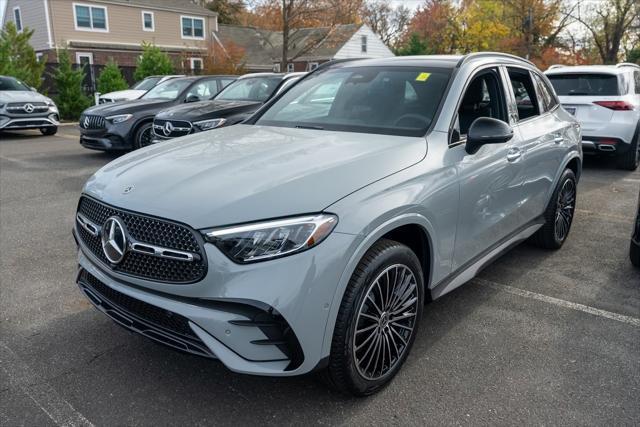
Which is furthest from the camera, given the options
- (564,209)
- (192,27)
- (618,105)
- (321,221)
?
(192,27)

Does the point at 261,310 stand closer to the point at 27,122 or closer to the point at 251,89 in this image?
the point at 251,89

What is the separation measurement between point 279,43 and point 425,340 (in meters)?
41.7

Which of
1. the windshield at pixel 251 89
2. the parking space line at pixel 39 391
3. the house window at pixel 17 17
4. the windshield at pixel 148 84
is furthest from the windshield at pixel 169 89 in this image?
the house window at pixel 17 17

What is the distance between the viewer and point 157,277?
2.54 metres

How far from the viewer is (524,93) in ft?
15.6

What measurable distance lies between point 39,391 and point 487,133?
117 inches

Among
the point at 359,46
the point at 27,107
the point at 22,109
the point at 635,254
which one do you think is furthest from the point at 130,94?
the point at 359,46

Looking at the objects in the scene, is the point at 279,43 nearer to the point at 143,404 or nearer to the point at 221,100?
the point at 221,100

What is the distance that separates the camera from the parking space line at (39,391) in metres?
2.68

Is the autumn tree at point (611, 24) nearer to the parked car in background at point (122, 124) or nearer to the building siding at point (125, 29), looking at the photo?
the building siding at point (125, 29)

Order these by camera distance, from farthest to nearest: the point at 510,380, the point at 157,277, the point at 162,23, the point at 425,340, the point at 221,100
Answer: the point at 162,23 < the point at 221,100 < the point at 425,340 < the point at 510,380 < the point at 157,277

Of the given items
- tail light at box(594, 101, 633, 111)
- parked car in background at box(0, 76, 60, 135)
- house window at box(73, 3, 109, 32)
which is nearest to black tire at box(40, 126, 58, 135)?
parked car in background at box(0, 76, 60, 135)

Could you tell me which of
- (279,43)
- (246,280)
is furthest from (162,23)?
(246,280)

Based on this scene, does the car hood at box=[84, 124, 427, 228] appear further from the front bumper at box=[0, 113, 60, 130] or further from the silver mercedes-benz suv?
the front bumper at box=[0, 113, 60, 130]
